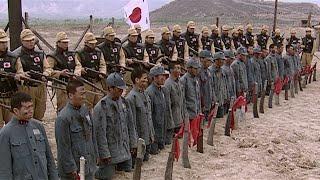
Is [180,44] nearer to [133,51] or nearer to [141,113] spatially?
[133,51]

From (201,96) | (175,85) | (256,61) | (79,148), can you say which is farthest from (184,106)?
(256,61)

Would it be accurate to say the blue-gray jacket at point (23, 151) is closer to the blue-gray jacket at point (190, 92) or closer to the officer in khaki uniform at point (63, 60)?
the officer in khaki uniform at point (63, 60)

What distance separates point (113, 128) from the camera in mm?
8023

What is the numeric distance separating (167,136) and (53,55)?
2.67 m

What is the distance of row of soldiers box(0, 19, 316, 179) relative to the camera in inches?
226

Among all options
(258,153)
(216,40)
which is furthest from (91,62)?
(216,40)

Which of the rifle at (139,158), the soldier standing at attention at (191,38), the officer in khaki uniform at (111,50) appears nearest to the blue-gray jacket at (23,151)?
the rifle at (139,158)

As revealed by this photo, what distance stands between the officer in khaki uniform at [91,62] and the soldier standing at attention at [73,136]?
3.48 metres

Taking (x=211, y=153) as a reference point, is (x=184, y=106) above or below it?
above

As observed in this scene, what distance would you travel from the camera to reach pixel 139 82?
886 cm

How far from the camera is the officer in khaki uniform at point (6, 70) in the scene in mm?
8957

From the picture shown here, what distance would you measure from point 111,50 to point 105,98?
3.27 meters

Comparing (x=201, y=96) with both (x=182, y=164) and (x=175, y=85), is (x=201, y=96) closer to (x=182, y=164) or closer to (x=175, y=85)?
(x=175, y=85)

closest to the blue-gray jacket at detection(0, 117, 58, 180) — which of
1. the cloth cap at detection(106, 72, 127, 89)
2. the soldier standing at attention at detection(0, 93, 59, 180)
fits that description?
the soldier standing at attention at detection(0, 93, 59, 180)
